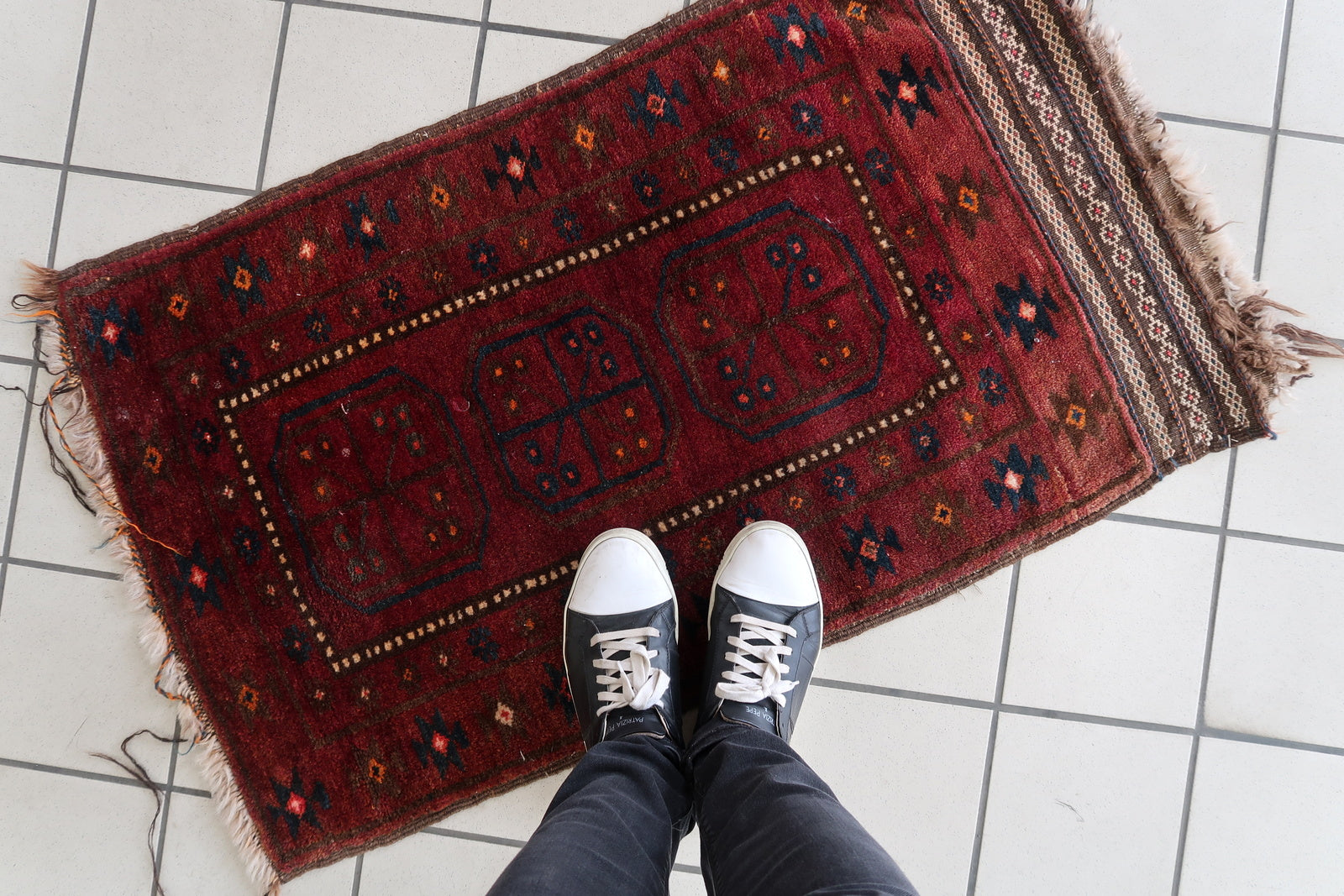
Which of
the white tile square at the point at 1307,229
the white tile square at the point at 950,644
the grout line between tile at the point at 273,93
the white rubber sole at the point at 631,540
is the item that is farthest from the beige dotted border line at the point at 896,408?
the grout line between tile at the point at 273,93

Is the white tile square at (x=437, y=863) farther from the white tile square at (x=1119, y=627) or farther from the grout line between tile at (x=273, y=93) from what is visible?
the grout line between tile at (x=273, y=93)

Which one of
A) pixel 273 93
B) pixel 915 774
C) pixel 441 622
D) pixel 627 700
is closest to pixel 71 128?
pixel 273 93

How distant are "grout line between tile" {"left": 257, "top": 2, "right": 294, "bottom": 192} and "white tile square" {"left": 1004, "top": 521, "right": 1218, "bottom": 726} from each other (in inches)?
42.3

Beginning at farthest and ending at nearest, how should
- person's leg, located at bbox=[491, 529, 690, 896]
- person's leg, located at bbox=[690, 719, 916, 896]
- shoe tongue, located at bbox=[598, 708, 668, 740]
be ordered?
shoe tongue, located at bbox=[598, 708, 668, 740], person's leg, located at bbox=[491, 529, 690, 896], person's leg, located at bbox=[690, 719, 916, 896]

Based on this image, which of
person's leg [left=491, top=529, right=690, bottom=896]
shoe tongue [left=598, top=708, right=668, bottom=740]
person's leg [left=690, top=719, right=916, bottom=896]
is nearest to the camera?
person's leg [left=690, top=719, right=916, bottom=896]

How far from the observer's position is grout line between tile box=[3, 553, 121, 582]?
3.13 ft

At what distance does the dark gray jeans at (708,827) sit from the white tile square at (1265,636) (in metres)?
0.57

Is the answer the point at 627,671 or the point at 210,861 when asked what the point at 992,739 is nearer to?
the point at 627,671

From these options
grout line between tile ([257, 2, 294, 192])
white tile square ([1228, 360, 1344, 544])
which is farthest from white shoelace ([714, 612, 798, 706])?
grout line between tile ([257, 2, 294, 192])

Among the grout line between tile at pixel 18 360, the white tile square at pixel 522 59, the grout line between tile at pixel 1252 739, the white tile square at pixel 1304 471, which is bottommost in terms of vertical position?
the grout line between tile at pixel 1252 739

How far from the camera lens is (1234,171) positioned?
3.11 feet

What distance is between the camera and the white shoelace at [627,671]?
0.89 m

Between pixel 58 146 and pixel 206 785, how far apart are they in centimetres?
82

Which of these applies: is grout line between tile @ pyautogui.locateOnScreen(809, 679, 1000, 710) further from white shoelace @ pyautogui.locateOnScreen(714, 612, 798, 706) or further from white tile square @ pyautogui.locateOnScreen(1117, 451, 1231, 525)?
white tile square @ pyautogui.locateOnScreen(1117, 451, 1231, 525)
